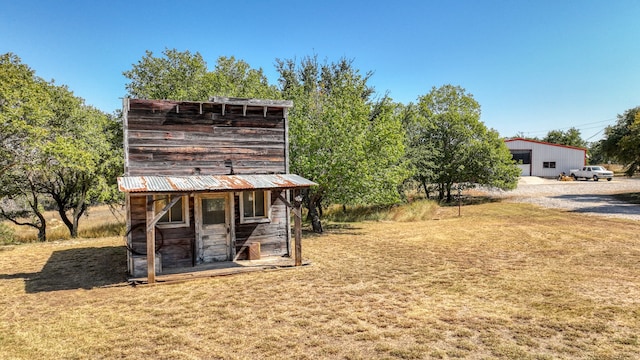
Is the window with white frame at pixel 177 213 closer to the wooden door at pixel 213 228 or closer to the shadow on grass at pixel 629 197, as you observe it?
the wooden door at pixel 213 228

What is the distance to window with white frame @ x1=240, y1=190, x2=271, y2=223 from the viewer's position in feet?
41.3

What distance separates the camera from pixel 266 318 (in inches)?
298

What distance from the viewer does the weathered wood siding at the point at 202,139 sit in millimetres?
11375

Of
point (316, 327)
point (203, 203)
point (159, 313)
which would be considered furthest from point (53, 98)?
point (316, 327)

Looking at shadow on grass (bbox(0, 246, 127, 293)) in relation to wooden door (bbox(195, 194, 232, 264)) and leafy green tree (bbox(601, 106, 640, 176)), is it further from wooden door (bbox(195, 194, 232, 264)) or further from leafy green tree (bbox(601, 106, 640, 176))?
leafy green tree (bbox(601, 106, 640, 176))

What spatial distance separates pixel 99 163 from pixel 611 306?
2189cm

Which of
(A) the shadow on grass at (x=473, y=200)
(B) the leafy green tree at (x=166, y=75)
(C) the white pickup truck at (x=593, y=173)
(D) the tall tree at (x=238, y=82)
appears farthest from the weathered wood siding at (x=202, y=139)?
(C) the white pickup truck at (x=593, y=173)

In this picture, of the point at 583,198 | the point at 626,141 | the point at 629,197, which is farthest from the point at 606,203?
the point at 626,141

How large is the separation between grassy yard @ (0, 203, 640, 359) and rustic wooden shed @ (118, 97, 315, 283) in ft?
5.21

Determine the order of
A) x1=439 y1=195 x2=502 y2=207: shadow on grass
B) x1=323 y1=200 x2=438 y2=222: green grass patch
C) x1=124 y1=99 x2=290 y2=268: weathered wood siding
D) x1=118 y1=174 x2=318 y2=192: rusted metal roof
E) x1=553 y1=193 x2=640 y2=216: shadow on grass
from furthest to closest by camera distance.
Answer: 1. x1=439 y1=195 x2=502 y2=207: shadow on grass
2. x1=323 y1=200 x2=438 y2=222: green grass patch
3. x1=553 y1=193 x2=640 y2=216: shadow on grass
4. x1=124 y1=99 x2=290 y2=268: weathered wood siding
5. x1=118 y1=174 x2=318 y2=192: rusted metal roof

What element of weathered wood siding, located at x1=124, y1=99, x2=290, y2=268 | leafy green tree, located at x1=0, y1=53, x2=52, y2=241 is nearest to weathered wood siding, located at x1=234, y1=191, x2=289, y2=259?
weathered wood siding, located at x1=124, y1=99, x2=290, y2=268

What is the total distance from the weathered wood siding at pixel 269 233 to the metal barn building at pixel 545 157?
48.0 metres

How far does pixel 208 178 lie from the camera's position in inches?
454

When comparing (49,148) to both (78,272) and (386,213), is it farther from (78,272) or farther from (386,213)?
(386,213)
